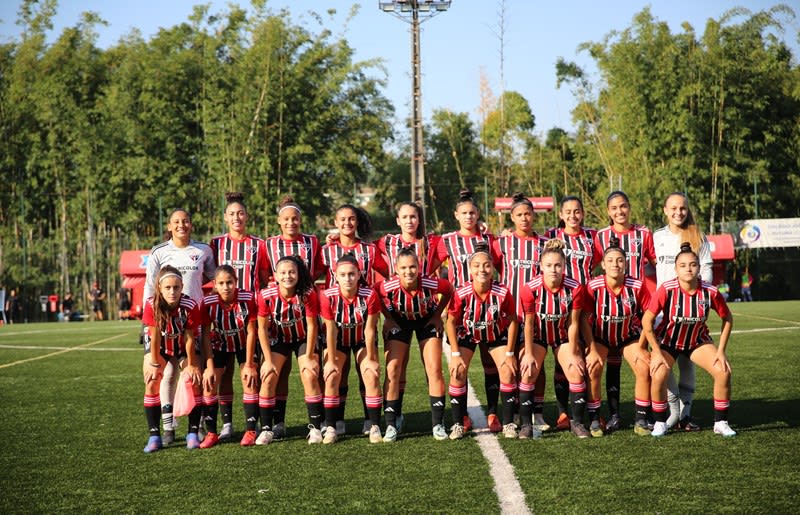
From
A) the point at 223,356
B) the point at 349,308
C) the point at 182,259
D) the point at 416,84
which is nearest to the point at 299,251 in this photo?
the point at 349,308

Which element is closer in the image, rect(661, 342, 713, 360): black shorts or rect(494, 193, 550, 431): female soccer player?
rect(661, 342, 713, 360): black shorts

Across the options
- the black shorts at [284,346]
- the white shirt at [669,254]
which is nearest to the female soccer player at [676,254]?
the white shirt at [669,254]

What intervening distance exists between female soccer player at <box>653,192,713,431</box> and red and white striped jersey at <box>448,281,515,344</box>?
111cm

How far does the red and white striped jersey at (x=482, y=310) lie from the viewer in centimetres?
612

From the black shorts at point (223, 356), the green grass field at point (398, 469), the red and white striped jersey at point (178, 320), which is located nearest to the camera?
the green grass field at point (398, 469)

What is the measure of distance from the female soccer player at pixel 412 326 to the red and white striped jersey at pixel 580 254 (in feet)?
3.19

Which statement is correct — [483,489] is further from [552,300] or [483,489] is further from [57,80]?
[57,80]

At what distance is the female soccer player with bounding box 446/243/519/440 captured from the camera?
606cm

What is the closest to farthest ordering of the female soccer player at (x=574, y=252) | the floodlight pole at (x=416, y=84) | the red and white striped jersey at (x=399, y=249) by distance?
the female soccer player at (x=574, y=252), the red and white striped jersey at (x=399, y=249), the floodlight pole at (x=416, y=84)

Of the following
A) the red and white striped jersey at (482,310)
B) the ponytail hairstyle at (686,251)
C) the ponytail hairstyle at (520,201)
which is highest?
the ponytail hairstyle at (520,201)

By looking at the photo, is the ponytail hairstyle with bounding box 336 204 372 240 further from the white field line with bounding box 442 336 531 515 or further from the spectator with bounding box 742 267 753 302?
the spectator with bounding box 742 267 753 302

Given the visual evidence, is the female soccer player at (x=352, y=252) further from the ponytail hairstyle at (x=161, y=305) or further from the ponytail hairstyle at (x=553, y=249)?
the ponytail hairstyle at (x=553, y=249)

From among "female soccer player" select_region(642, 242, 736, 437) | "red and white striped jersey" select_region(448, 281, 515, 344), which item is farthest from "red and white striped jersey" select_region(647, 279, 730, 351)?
"red and white striped jersey" select_region(448, 281, 515, 344)

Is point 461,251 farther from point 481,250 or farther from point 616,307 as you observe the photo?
point 616,307
